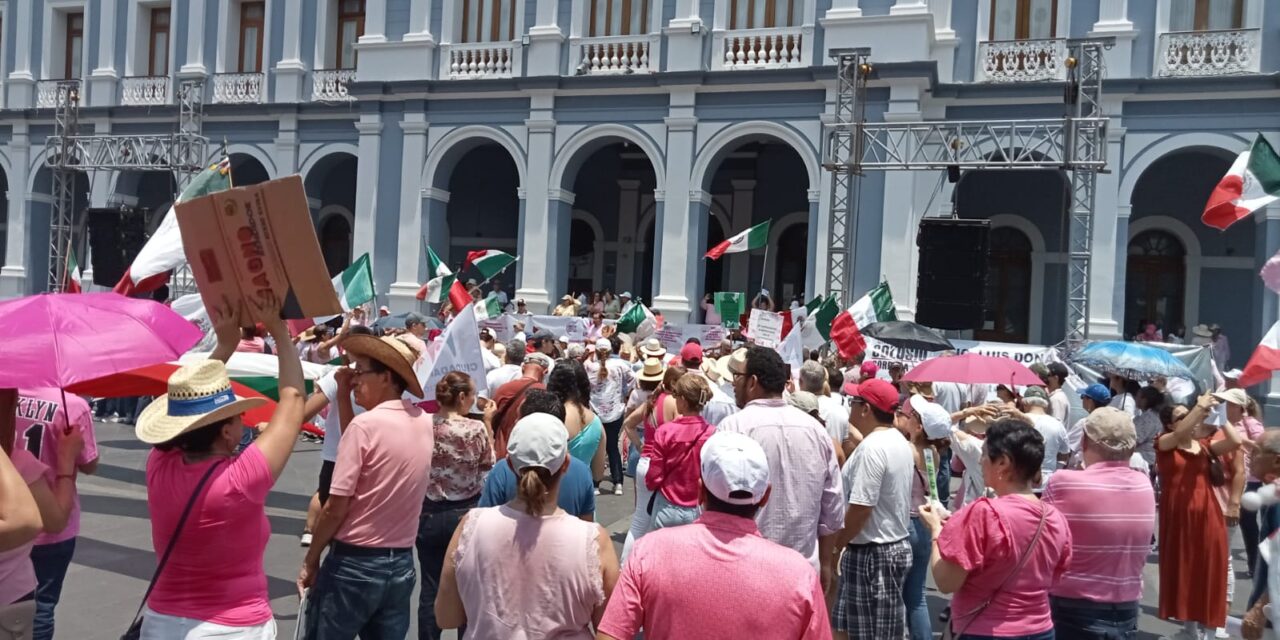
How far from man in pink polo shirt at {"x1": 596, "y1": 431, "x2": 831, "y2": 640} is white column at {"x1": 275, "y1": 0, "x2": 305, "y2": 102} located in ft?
70.6

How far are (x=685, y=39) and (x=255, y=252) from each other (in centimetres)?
1626

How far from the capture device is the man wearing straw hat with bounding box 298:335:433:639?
4195 millimetres

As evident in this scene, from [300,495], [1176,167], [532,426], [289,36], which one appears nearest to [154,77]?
[289,36]

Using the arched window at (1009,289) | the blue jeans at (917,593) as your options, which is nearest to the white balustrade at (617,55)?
the arched window at (1009,289)

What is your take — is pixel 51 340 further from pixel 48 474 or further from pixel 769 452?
pixel 769 452

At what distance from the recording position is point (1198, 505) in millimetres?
5953

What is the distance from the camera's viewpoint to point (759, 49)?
1889cm

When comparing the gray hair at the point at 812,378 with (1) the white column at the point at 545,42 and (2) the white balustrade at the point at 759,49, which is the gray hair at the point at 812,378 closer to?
(2) the white balustrade at the point at 759,49

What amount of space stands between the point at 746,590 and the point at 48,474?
2882mm

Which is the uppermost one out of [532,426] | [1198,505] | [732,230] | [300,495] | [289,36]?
[289,36]

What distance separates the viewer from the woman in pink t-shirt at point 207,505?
3.20 meters

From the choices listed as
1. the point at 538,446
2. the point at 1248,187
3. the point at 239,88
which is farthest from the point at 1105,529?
the point at 239,88

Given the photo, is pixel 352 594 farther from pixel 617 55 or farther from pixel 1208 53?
pixel 1208 53

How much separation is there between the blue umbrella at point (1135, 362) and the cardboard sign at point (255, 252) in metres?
7.84
